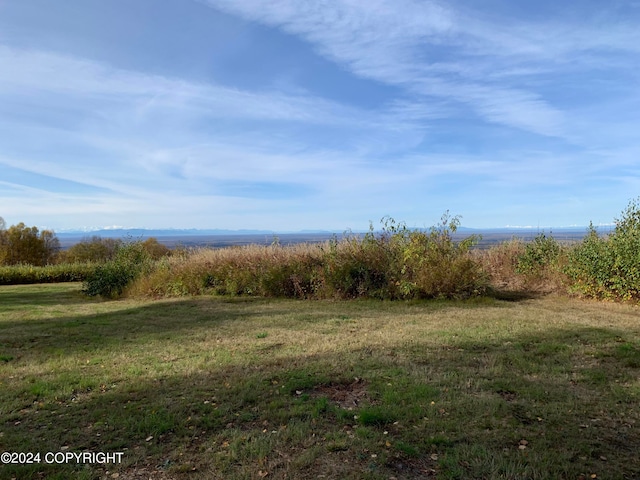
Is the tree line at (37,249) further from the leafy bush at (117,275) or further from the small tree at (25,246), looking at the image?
the leafy bush at (117,275)

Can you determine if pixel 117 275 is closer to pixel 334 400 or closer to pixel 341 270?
pixel 341 270

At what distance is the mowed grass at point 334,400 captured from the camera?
8.72 ft

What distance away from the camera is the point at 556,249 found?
38.1 feet

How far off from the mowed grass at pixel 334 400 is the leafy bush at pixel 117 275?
22.8ft

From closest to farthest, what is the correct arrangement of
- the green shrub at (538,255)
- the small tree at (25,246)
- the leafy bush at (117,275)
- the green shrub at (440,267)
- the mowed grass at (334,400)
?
the mowed grass at (334,400) → the green shrub at (440,267) → the green shrub at (538,255) → the leafy bush at (117,275) → the small tree at (25,246)

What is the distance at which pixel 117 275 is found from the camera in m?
13.9

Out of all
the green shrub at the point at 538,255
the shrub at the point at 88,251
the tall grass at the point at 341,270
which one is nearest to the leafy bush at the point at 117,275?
the tall grass at the point at 341,270

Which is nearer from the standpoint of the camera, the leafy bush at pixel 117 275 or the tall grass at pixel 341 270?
the tall grass at pixel 341 270

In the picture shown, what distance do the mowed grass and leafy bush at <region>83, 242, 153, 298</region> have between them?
6957mm

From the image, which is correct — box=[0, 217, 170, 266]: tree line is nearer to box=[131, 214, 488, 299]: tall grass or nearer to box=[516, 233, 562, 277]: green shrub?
box=[131, 214, 488, 299]: tall grass
